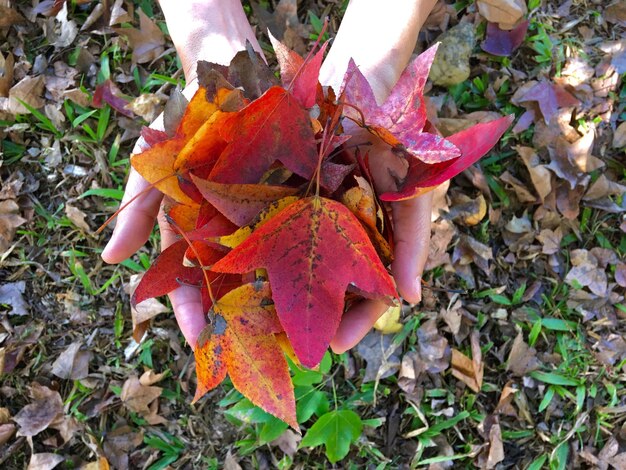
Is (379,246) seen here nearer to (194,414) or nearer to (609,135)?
(194,414)

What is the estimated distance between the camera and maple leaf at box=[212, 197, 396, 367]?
0.82 m

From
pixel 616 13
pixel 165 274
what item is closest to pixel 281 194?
pixel 165 274

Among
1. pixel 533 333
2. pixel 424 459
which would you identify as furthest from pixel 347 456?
pixel 533 333

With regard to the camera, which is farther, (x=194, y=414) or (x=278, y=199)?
(x=194, y=414)

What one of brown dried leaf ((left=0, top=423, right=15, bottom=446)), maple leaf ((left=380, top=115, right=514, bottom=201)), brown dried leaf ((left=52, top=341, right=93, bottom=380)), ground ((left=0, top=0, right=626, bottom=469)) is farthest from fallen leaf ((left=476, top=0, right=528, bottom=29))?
brown dried leaf ((left=0, top=423, right=15, bottom=446))

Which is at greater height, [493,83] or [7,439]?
[493,83]

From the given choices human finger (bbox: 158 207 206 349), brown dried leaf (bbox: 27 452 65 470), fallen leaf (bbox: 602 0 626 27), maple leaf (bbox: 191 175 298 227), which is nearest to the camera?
maple leaf (bbox: 191 175 298 227)

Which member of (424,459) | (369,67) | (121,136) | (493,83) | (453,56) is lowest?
(424,459)

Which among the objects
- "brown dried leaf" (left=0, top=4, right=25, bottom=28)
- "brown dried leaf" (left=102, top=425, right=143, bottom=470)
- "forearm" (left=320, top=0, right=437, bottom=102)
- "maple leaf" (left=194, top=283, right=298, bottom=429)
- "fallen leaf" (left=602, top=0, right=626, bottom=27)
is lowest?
"brown dried leaf" (left=102, top=425, right=143, bottom=470)

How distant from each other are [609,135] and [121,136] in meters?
1.44

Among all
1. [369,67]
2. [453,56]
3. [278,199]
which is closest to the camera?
[278,199]

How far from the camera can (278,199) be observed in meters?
0.87

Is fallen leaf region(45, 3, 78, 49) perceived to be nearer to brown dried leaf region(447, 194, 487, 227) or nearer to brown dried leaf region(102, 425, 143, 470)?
brown dried leaf region(102, 425, 143, 470)

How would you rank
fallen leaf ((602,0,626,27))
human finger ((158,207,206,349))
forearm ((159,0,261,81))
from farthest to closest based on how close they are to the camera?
1. fallen leaf ((602,0,626,27))
2. forearm ((159,0,261,81))
3. human finger ((158,207,206,349))
